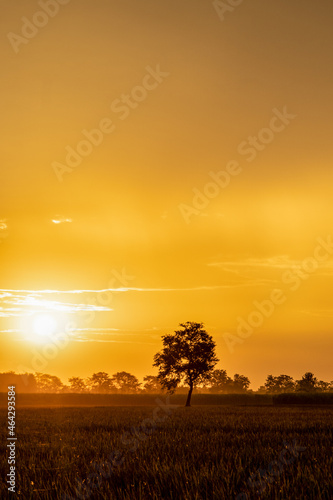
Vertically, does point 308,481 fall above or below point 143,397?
above

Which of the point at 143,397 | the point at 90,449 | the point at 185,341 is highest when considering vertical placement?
the point at 185,341

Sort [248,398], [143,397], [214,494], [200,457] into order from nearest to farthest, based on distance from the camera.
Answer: [214,494]
[200,457]
[248,398]
[143,397]

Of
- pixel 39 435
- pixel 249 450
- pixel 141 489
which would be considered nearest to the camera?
pixel 141 489

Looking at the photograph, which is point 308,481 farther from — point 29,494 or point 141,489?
point 29,494

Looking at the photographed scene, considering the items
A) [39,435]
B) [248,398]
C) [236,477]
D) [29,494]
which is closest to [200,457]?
[236,477]

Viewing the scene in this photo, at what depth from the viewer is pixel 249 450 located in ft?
40.8

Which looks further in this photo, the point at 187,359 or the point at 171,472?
the point at 187,359

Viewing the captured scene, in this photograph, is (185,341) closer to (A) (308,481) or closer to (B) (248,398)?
(B) (248,398)

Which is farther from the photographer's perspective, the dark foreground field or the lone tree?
the lone tree

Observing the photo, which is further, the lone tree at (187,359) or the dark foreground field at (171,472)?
the lone tree at (187,359)

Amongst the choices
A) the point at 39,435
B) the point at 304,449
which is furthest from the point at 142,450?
the point at 39,435

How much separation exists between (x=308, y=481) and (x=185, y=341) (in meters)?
67.8

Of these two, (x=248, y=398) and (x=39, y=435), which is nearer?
(x=39, y=435)

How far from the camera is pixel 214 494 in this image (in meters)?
7.06
